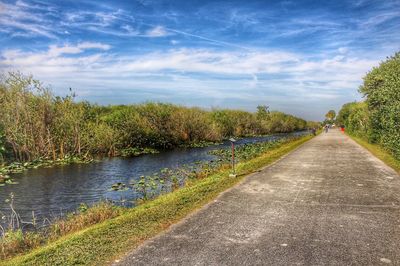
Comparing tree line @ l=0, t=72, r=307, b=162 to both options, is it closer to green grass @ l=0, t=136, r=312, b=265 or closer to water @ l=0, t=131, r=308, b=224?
water @ l=0, t=131, r=308, b=224

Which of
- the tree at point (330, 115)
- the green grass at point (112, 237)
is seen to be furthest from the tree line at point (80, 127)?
the tree at point (330, 115)

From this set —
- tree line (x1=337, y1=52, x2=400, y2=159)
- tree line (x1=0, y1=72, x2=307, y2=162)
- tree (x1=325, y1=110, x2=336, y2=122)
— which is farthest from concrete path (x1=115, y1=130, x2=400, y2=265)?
tree (x1=325, y1=110, x2=336, y2=122)

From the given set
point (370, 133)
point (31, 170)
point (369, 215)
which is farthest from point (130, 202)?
point (370, 133)

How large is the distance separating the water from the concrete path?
267 inches

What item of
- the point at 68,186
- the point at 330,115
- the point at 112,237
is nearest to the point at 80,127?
the point at 68,186

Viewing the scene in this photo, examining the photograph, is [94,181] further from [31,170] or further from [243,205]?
[243,205]

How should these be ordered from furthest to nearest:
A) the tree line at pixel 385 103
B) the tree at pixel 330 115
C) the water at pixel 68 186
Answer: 1. the tree at pixel 330 115
2. the tree line at pixel 385 103
3. the water at pixel 68 186

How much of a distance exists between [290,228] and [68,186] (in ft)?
44.7

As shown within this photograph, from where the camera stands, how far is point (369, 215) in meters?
9.23

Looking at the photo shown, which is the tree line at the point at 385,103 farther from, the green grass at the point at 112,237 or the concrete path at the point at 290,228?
the green grass at the point at 112,237

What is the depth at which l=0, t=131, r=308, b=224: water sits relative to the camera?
14.4 meters

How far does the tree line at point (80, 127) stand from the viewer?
83.5 ft

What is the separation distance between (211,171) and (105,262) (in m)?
12.9

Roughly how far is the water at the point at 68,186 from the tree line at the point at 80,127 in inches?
96.4
